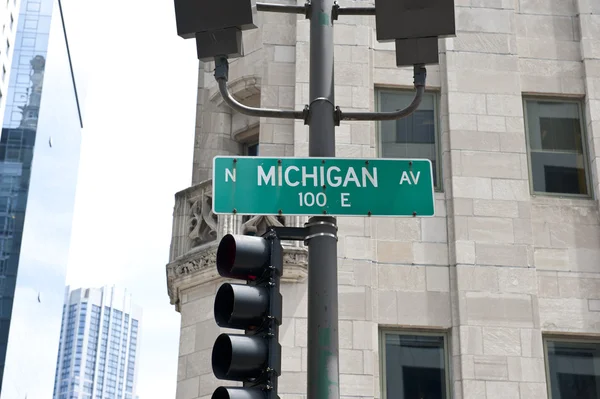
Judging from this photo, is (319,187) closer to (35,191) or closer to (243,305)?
(243,305)

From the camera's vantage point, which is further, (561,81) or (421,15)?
(561,81)

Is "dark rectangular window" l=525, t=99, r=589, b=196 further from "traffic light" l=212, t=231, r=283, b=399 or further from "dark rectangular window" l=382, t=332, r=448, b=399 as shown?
"traffic light" l=212, t=231, r=283, b=399

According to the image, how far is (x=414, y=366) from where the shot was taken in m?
14.1

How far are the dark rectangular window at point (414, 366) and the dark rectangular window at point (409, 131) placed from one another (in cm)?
254

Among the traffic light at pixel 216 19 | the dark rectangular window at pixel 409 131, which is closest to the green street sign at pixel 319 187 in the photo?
the traffic light at pixel 216 19

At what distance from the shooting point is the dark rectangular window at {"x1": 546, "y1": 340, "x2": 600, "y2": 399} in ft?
46.4

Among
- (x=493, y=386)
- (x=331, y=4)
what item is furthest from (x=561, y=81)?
(x=331, y=4)

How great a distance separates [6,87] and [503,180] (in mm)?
115908

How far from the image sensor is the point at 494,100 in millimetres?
15805

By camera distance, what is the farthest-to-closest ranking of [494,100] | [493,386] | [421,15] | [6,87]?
[6,87] < [494,100] < [493,386] < [421,15]

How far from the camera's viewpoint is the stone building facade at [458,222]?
1410 cm

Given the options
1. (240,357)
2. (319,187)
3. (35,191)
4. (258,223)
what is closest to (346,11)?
(319,187)

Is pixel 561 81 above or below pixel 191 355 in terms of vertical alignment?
above

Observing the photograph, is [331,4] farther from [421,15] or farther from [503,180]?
[503,180]
